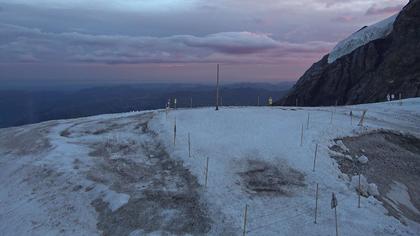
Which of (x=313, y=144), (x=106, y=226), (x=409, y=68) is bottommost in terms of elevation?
(x=106, y=226)

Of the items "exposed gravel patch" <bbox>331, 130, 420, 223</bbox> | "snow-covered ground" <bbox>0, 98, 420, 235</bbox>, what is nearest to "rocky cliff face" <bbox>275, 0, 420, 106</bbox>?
"exposed gravel patch" <bbox>331, 130, 420, 223</bbox>

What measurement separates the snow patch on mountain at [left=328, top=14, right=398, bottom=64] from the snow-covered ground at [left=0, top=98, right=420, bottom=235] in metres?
75.4

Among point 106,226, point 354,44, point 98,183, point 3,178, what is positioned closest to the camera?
point 106,226

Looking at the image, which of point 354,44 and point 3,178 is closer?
point 3,178

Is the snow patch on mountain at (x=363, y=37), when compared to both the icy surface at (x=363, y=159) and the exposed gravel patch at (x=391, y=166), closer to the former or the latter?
the exposed gravel patch at (x=391, y=166)

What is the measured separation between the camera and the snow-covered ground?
19500 mm

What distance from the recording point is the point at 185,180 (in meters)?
23.8

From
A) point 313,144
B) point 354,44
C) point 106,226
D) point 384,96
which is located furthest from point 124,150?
point 354,44

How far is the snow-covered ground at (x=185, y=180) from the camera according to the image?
64.0 ft

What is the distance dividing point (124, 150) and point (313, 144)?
43.2 ft

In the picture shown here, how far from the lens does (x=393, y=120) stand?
133 ft

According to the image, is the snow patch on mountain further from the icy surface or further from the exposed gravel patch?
the icy surface

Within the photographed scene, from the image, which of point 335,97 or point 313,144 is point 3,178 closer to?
point 313,144

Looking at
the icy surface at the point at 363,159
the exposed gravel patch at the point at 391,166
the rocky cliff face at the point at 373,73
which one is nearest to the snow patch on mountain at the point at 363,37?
the rocky cliff face at the point at 373,73
